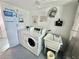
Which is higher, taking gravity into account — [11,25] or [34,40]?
[11,25]

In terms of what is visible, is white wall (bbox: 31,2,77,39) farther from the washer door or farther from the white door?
the white door

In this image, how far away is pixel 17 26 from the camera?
7.85 feet

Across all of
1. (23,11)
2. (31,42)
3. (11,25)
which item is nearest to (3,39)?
(11,25)

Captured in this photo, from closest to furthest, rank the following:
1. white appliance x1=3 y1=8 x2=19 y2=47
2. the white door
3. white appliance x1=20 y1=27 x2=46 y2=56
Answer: white appliance x1=20 y1=27 x2=46 y2=56 → white appliance x1=3 y1=8 x2=19 y2=47 → the white door

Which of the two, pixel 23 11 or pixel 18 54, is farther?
pixel 23 11

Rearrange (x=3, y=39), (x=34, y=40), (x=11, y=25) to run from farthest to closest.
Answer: (x=11, y=25) → (x=3, y=39) → (x=34, y=40)

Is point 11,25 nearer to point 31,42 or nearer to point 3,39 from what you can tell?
point 3,39

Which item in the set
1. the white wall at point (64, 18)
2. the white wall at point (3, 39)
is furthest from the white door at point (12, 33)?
the white wall at point (64, 18)

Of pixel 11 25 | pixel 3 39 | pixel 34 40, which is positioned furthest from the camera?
pixel 11 25

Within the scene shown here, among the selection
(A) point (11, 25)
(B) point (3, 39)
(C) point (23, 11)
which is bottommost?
(B) point (3, 39)

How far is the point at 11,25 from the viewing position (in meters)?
2.18

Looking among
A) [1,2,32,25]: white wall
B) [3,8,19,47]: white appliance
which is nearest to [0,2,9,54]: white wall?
[3,8,19,47]: white appliance

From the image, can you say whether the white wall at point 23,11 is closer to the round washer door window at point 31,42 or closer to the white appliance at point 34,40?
the white appliance at point 34,40

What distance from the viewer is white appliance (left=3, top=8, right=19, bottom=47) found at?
6.57 feet
